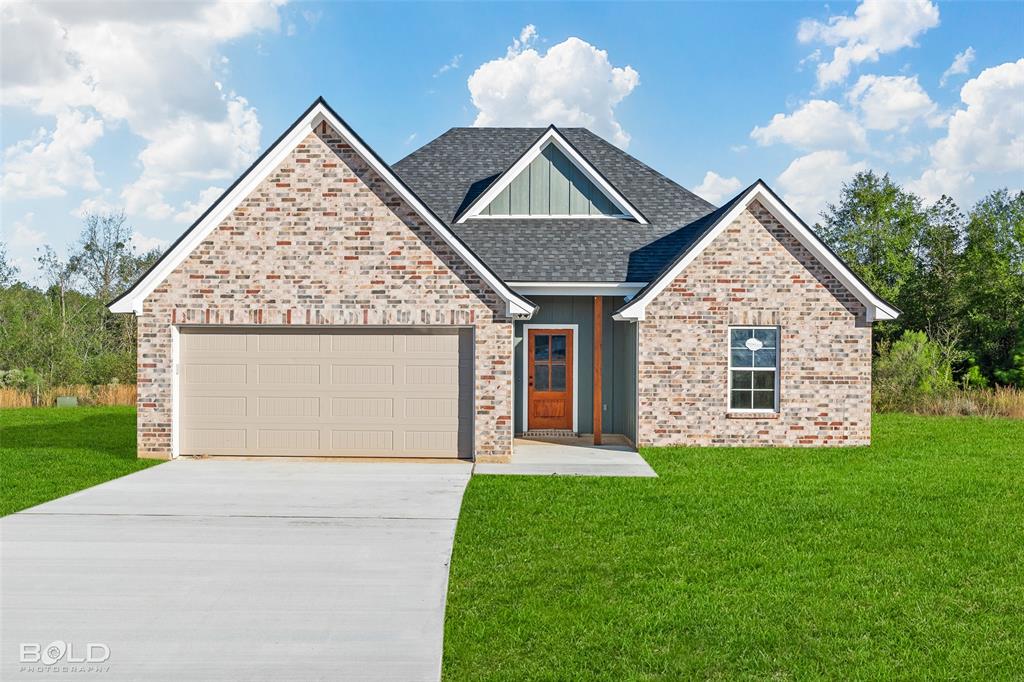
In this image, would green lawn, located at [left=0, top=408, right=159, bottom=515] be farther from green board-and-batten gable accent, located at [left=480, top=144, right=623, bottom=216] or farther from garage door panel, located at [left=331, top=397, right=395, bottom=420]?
green board-and-batten gable accent, located at [left=480, top=144, right=623, bottom=216]

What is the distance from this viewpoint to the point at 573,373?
1566cm

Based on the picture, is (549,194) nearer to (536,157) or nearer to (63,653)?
(536,157)

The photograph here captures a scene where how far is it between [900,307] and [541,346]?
23.5 m

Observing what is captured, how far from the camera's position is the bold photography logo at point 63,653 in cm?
469

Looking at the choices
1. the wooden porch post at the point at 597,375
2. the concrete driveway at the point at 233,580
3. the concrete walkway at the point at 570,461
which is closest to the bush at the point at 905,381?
the wooden porch post at the point at 597,375

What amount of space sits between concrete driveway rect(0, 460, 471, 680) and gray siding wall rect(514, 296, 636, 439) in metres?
6.20

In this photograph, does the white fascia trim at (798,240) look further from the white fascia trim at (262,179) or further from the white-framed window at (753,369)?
the white fascia trim at (262,179)

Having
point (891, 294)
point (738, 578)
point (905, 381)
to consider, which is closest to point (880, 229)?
point (891, 294)

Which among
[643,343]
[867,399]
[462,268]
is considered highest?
[462,268]

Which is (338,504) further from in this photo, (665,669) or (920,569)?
(920,569)

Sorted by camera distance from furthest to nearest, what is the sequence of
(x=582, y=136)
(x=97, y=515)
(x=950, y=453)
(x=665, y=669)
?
(x=582, y=136) → (x=950, y=453) → (x=97, y=515) → (x=665, y=669)

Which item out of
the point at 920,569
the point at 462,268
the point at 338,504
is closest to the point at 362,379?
the point at 462,268

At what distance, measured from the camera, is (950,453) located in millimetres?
13273

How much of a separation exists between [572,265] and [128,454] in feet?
30.9
